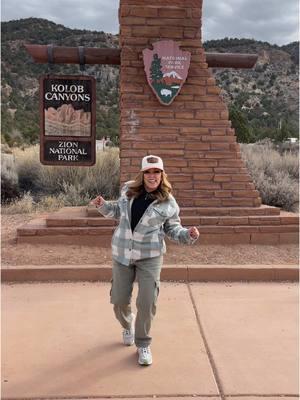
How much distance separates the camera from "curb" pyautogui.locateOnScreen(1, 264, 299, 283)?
5660 millimetres

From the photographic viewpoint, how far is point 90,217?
23.0 ft

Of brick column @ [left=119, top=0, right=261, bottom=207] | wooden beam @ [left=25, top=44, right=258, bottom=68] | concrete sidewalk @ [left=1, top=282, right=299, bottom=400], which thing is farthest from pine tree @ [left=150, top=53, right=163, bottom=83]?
concrete sidewalk @ [left=1, top=282, right=299, bottom=400]

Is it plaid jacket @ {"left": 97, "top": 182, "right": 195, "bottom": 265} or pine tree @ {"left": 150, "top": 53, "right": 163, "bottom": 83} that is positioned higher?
pine tree @ {"left": 150, "top": 53, "right": 163, "bottom": 83}

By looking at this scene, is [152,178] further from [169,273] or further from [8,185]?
[8,185]

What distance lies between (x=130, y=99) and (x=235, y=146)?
1.74m

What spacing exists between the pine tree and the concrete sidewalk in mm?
3164

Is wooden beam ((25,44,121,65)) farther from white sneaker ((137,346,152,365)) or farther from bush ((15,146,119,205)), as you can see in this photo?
white sneaker ((137,346,152,365))

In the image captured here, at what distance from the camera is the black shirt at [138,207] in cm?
353

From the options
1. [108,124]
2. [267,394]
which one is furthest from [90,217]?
[108,124]

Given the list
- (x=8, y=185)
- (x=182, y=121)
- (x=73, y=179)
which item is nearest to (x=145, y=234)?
(x=182, y=121)

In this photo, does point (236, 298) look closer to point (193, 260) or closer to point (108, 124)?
point (193, 260)

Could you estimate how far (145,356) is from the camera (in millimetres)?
3504

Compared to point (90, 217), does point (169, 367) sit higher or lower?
lower

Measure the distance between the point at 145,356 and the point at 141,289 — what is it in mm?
489
